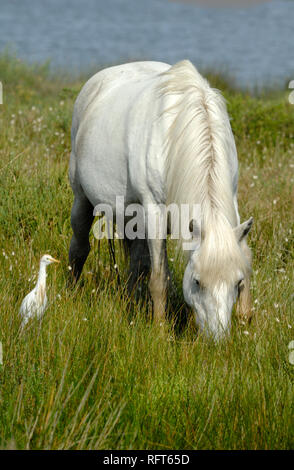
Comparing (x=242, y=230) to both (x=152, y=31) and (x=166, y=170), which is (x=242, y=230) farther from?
(x=152, y=31)

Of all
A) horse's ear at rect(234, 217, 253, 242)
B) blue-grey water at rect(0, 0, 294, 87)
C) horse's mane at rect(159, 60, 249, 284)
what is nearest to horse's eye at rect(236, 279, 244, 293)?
horse's mane at rect(159, 60, 249, 284)

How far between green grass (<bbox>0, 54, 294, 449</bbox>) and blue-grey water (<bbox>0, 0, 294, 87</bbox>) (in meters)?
17.0

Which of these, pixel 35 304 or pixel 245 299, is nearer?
pixel 245 299

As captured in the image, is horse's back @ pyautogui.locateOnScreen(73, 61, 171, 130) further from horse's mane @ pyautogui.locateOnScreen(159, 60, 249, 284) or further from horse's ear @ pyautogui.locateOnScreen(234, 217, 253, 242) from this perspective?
horse's ear @ pyautogui.locateOnScreen(234, 217, 253, 242)

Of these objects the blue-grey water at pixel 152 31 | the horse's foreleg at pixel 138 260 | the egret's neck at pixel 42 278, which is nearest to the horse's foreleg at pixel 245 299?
the egret's neck at pixel 42 278

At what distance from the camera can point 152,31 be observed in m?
42.8

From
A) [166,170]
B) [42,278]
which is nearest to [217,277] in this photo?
[166,170]

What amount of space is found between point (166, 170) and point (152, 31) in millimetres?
40926

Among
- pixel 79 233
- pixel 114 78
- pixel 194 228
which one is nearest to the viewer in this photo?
pixel 194 228

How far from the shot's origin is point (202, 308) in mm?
3367

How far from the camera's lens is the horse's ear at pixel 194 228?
339 centimetres

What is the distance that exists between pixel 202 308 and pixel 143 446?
2.93 feet

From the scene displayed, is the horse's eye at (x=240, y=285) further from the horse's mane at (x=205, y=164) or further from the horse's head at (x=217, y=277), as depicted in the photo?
the horse's mane at (x=205, y=164)

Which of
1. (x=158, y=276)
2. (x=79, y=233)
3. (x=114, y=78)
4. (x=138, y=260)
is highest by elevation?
(x=114, y=78)
